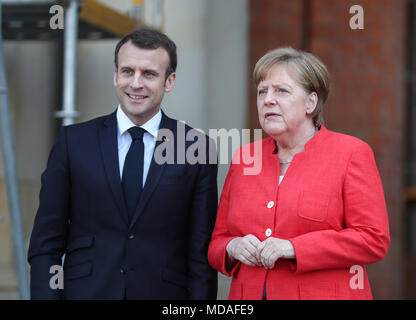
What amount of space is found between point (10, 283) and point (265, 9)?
3.16 m

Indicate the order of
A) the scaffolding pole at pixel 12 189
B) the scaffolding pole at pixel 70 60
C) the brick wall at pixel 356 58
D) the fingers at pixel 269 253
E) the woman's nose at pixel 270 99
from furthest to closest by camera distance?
1. the brick wall at pixel 356 58
2. the scaffolding pole at pixel 70 60
3. the scaffolding pole at pixel 12 189
4. the woman's nose at pixel 270 99
5. the fingers at pixel 269 253

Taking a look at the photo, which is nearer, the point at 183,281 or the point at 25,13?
the point at 183,281

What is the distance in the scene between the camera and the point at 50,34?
541cm

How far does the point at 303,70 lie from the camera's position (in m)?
2.70

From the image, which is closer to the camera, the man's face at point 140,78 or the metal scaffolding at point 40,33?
the man's face at point 140,78

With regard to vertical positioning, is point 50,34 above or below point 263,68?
above

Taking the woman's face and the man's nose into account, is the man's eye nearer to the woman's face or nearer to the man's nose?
the man's nose

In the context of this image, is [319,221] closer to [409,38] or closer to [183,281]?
[183,281]

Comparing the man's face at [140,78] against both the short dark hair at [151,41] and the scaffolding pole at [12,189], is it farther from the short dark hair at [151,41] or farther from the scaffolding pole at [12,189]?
the scaffolding pole at [12,189]

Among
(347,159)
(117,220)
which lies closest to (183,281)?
(117,220)

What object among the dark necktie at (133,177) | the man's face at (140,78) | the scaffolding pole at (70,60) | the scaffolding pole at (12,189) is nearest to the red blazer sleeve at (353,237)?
the dark necktie at (133,177)

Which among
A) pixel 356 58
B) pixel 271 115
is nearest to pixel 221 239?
pixel 271 115

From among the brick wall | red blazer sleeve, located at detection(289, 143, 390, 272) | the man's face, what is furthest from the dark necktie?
the brick wall

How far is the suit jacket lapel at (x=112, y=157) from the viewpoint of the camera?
2.72 metres
